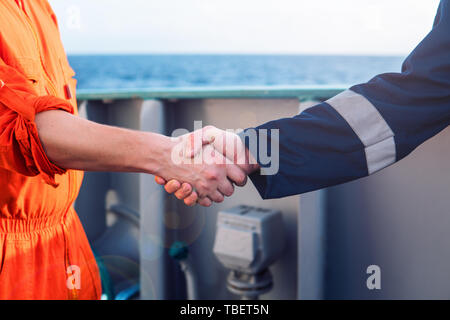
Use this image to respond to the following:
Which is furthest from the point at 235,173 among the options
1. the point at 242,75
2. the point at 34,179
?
the point at 242,75

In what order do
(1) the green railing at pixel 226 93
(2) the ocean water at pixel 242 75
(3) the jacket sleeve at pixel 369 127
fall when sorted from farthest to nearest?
(2) the ocean water at pixel 242 75 → (1) the green railing at pixel 226 93 → (3) the jacket sleeve at pixel 369 127

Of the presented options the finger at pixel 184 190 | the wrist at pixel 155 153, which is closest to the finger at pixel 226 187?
the finger at pixel 184 190

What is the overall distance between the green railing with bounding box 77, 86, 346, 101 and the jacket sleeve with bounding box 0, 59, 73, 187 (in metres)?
1.07

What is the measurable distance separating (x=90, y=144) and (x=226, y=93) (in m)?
1.06

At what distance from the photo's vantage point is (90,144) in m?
1.25

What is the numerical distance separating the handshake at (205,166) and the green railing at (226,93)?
0.48 meters

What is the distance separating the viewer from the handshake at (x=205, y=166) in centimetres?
156

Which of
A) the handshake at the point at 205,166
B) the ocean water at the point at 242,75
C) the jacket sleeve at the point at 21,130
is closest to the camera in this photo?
the jacket sleeve at the point at 21,130

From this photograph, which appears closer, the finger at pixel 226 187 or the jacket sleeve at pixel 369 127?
the jacket sleeve at pixel 369 127

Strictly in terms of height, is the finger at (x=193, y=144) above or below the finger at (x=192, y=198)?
above

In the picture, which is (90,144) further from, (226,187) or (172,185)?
(226,187)

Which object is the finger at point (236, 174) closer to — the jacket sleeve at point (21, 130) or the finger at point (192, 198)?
the finger at point (192, 198)
